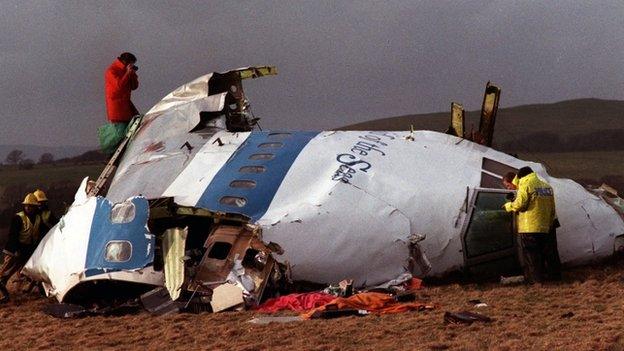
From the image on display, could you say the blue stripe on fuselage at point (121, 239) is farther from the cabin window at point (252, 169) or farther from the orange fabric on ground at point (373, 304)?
the orange fabric on ground at point (373, 304)

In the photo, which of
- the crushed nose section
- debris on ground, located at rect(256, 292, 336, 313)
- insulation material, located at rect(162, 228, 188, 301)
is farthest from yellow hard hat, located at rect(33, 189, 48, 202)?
debris on ground, located at rect(256, 292, 336, 313)

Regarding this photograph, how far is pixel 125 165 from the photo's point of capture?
1402cm

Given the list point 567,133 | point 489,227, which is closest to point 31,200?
point 489,227

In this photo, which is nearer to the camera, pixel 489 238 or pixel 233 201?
pixel 233 201

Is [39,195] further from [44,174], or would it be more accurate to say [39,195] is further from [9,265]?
[44,174]

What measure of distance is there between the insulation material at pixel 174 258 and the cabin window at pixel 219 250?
41 centimetres

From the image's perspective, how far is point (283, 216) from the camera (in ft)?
37.5

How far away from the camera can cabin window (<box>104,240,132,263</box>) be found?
11477 mm

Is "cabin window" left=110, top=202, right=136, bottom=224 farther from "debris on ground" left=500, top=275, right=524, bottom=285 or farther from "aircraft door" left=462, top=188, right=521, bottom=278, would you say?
"debris on ground" left=500, top=275, right=524, bottom=285

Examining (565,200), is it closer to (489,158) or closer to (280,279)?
(489,158)

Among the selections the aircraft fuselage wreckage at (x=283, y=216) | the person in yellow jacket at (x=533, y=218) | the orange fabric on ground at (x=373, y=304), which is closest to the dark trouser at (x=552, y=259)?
the person in yellow jacket at (x=533, y=218)

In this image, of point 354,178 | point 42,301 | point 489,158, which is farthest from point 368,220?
point 42,301

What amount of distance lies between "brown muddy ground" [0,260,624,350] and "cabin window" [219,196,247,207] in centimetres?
161

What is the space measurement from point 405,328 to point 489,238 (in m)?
3.62
